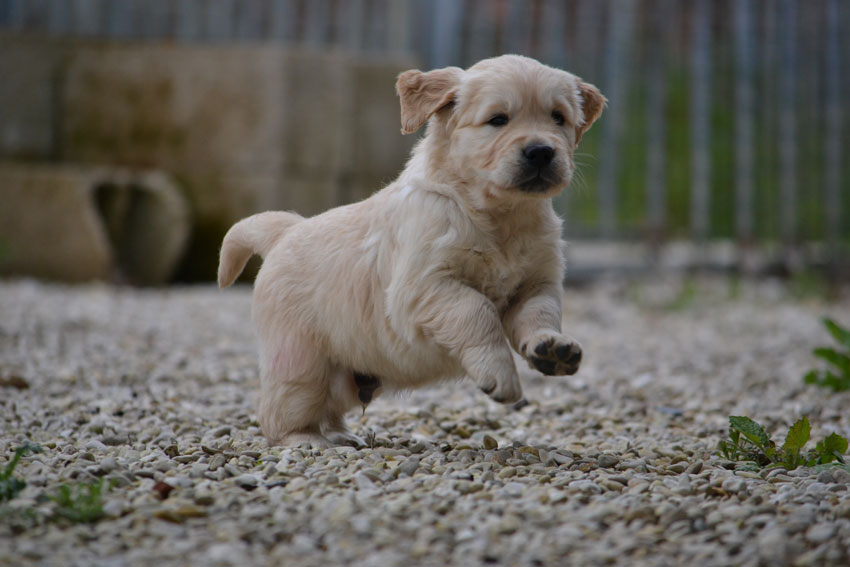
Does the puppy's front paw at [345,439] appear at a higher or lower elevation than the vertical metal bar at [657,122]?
lower

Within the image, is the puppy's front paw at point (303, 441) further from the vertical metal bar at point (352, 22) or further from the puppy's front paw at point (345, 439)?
the vertical metal bar at point (352, 22)

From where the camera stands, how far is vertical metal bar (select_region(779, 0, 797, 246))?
9.43 m

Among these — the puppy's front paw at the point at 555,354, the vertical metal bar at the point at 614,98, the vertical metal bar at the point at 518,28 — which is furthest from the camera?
the vertical metal bar at the point at 614,98

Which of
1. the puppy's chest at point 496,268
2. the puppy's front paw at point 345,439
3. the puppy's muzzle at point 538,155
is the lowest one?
the puppy's front paw at point 345,439

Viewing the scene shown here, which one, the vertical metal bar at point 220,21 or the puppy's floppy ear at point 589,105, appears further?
the vertical metal bar at point 220,21

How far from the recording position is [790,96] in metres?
9.46

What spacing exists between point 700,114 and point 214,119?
15.4 ft

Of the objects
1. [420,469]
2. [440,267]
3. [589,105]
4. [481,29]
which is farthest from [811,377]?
[481,29]

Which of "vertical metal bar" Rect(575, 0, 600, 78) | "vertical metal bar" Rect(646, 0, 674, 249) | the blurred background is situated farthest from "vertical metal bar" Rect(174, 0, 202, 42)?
"vertical metal bar" Rect(646, 0, 674, 249)

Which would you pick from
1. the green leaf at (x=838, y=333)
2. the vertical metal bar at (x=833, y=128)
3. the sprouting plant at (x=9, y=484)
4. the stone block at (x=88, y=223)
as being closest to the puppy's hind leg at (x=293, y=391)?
the sprouting plant at (x=9, y=484)

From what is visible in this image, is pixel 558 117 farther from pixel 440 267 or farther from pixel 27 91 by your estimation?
pixel 27 91

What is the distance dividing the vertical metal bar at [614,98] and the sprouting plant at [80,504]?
748cm

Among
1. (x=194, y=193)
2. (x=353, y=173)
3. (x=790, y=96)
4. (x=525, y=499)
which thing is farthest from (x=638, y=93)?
(x=525, y=499)

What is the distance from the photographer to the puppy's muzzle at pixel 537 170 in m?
2.94
